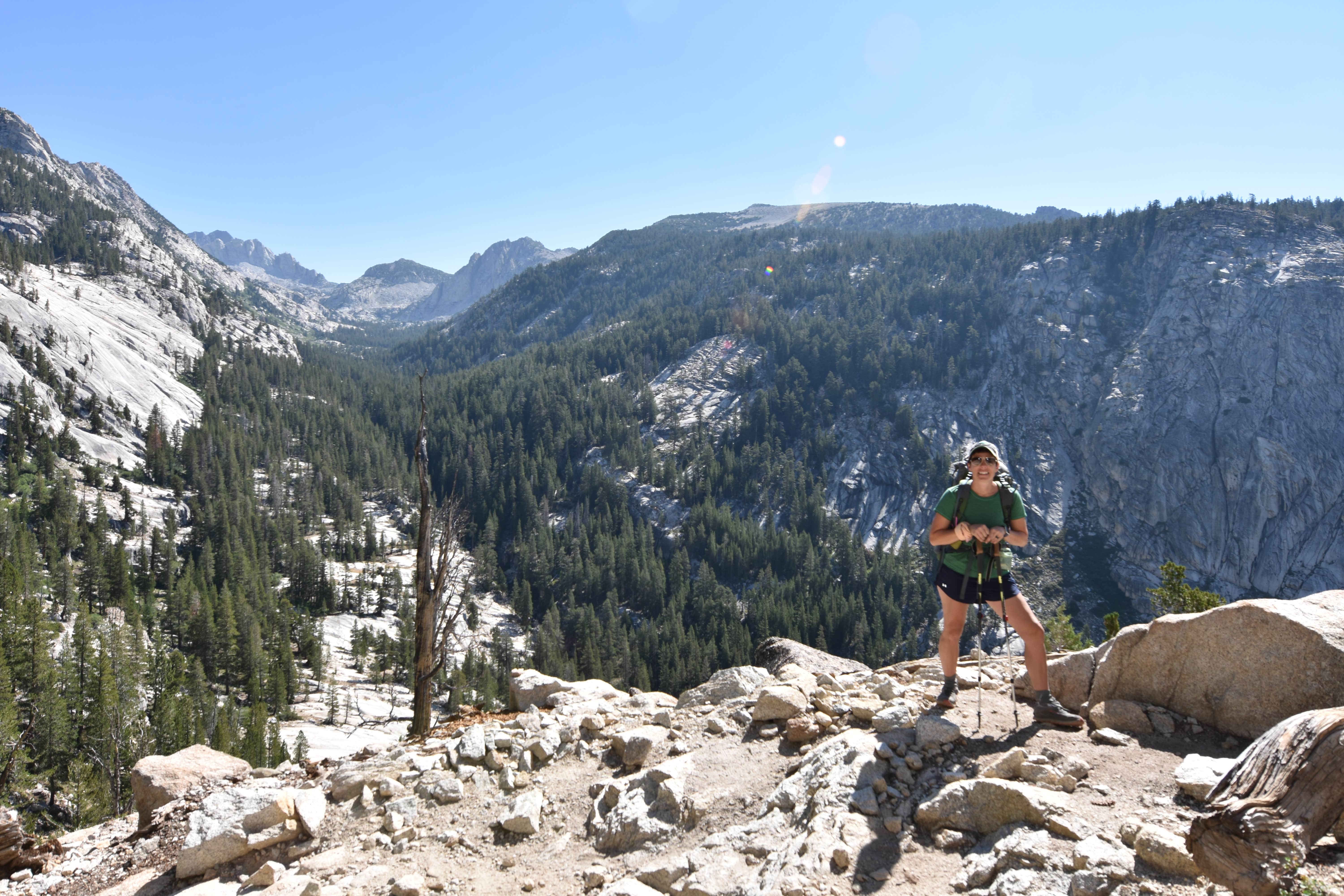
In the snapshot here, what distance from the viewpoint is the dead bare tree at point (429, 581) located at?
1079 centimetres

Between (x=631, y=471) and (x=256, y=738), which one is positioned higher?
(x=631, y=471)

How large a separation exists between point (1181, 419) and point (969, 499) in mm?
168281

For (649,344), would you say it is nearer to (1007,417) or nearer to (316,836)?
(1007,417)

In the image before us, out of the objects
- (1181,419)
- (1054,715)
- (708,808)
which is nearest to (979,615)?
(1054,715)

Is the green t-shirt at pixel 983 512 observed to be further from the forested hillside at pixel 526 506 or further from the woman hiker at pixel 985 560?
the forested hillside at pixel 526 506

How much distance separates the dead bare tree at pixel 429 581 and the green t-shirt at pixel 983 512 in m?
7.82

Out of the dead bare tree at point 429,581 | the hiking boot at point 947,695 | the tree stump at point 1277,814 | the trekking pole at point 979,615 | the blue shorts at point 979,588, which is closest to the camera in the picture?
the tree stump at point 1277,814

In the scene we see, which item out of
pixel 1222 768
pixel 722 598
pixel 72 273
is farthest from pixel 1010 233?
pixel 72 273

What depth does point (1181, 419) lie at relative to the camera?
436ft

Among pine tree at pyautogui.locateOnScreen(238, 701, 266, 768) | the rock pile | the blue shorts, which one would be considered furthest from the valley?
the rock pile

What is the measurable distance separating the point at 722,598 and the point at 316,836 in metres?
93.2

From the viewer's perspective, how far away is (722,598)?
96.5m

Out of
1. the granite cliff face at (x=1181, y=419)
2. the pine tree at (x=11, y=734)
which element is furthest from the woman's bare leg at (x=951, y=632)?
the granite cliff face at (x=1181, y=419)

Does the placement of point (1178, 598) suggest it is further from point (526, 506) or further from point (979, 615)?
point (526, 506)
